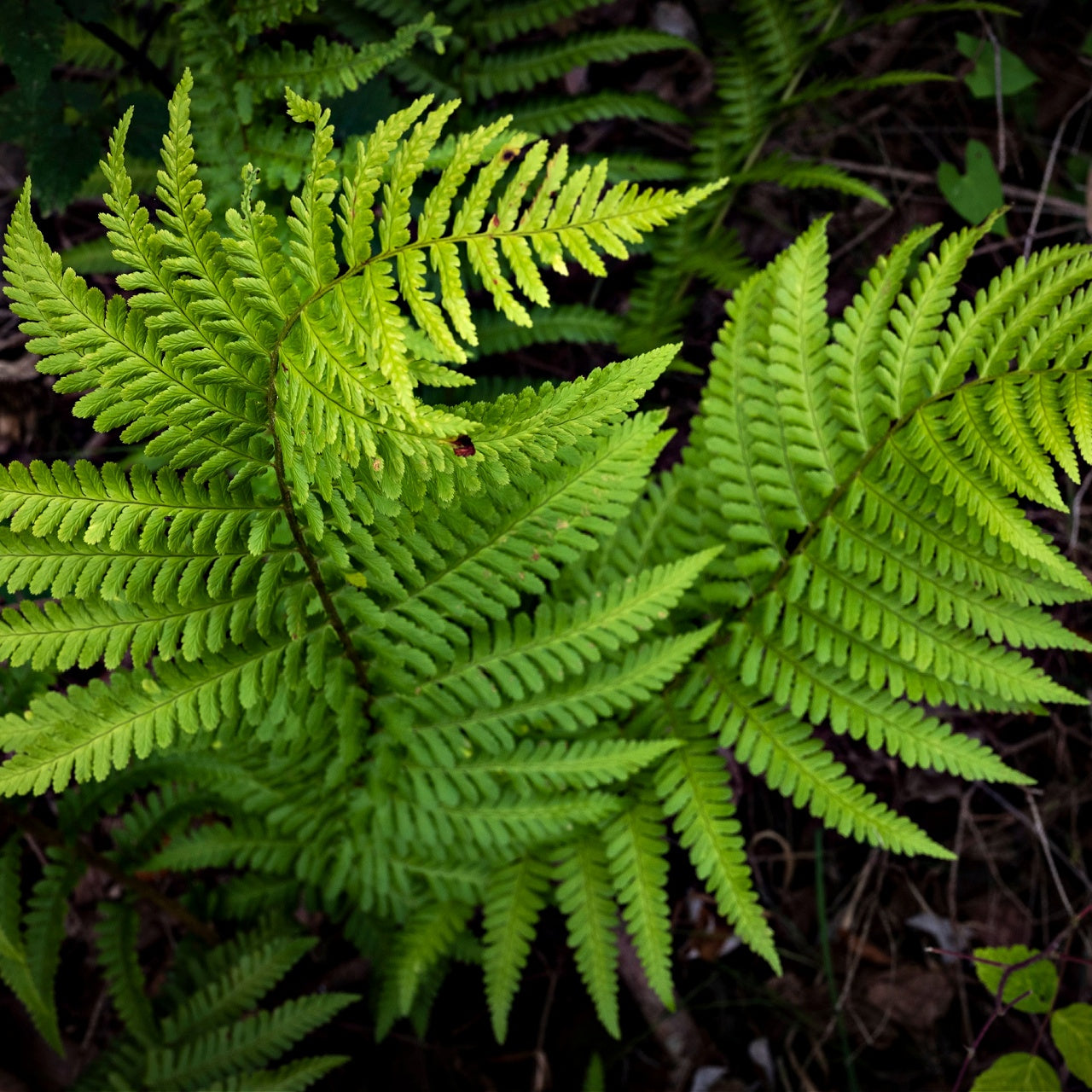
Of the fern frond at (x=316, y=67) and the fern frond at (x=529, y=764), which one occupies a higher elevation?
the fern frond at (x=316, y=67)

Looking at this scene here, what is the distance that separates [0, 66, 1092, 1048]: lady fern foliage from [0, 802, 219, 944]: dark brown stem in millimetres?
99

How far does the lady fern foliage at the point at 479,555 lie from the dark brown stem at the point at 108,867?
0.32 ft

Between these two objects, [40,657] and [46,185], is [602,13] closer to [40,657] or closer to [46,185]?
[46,185]

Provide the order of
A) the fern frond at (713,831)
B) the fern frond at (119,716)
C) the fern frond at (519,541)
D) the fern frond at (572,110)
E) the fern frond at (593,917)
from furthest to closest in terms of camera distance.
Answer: the fern frond at (572,110) → the fern frond at (593,917) → the fern frond at (713,831) → the fern frond at (519,541) → the fern frond at (119,716)

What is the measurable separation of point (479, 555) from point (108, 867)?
162 cm

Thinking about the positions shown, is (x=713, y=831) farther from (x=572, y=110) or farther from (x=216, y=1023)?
(x=572, y=110)

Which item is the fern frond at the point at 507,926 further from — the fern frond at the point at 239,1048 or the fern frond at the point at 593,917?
the fern frond at the point at 239,1048

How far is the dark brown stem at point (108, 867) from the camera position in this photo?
2.41m

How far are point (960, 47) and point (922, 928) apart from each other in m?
3.36

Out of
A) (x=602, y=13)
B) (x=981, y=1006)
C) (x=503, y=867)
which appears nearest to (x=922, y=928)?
(x=981, y=1006)

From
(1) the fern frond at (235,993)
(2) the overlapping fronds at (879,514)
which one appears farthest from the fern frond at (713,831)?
(1) the fern frond at (235,993)

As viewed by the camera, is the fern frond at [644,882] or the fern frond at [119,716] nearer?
the fern frond at [119,716]

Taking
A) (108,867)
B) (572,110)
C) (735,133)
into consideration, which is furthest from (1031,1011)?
(572,110)

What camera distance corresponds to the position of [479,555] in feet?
6.50
